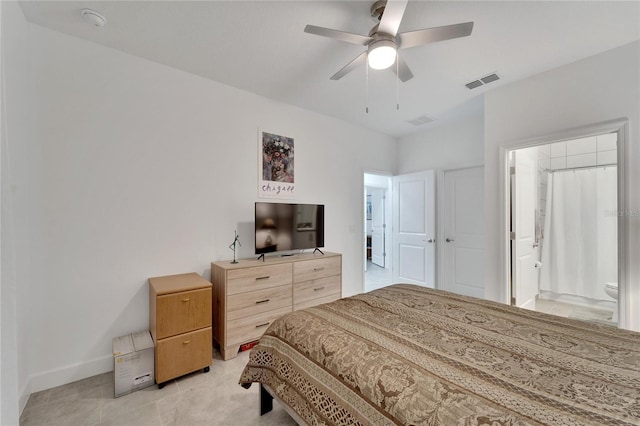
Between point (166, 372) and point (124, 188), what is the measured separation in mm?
1573

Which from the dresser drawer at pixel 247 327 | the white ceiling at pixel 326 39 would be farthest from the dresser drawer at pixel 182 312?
the white ceiling at pixel 326 39

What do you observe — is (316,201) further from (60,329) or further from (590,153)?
(590,153)

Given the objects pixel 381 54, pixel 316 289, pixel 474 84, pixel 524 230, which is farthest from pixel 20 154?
pixel 524 230

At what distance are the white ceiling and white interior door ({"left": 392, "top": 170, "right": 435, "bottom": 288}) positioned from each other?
167cm

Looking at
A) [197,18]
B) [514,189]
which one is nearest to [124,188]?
[197,18]

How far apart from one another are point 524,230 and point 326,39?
299 centimetres

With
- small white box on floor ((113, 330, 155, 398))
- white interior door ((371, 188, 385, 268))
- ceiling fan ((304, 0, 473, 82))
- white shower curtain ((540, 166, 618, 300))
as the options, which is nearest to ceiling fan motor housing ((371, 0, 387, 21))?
ceiling fan ((304, 0, 473, 82))

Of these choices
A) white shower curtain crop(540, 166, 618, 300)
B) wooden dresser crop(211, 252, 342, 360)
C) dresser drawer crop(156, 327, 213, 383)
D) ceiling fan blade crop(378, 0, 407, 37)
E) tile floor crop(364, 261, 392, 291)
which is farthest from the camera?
tile floor crop(364, 261, 392, 291)

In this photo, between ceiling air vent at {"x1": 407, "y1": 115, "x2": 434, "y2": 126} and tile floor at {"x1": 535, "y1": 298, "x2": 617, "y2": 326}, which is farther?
ceiling air vent at {"x1": 407, "y1": 115, "x2": 434, "y2": 126}

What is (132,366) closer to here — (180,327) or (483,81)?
(180,327)

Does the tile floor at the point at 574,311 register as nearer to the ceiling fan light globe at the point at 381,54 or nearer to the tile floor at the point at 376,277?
the tile floor at the point at 376,277

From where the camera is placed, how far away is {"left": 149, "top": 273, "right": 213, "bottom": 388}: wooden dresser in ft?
6.47

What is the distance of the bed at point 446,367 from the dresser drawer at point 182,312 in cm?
81

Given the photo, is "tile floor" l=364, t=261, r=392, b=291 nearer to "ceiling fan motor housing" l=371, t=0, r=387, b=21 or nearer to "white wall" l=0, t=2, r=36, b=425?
"ceiling fan motor housing" l=371, t=0, r=387, b=21
